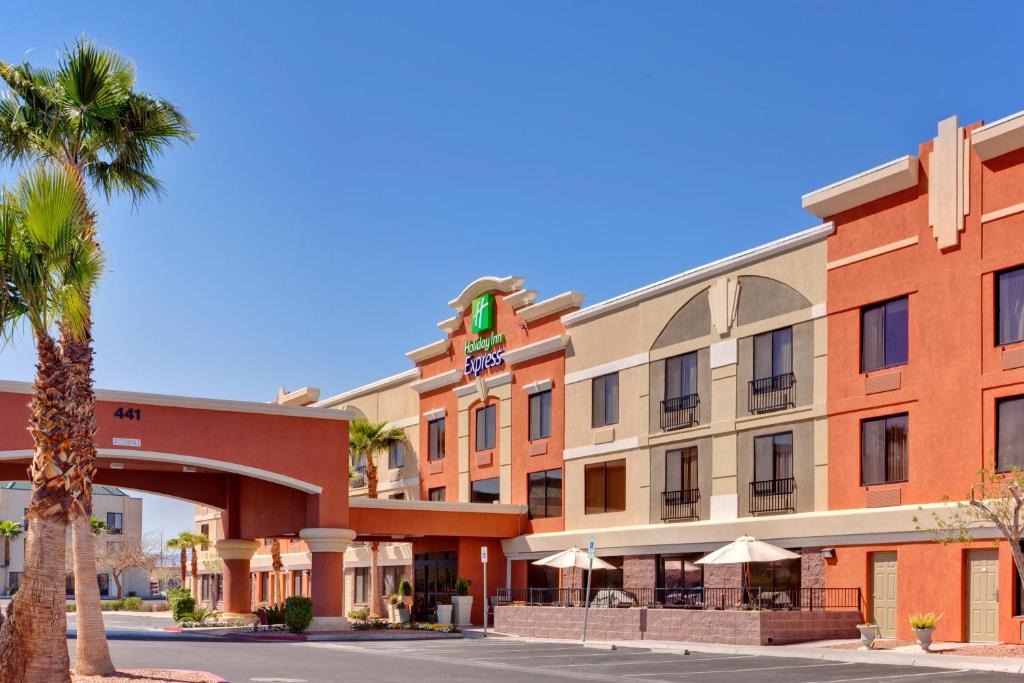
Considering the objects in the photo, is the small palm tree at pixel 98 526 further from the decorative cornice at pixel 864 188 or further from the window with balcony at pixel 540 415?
the decorative cornice at pixel 864 188

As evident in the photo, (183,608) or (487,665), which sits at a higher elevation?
(487,665)

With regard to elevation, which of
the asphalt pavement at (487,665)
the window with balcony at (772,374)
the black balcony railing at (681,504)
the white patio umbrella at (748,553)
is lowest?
the asphalt pavement at (487,665)

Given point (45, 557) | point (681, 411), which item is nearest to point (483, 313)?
point (681, 411)

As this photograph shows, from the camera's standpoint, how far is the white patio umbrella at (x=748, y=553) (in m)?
33.3

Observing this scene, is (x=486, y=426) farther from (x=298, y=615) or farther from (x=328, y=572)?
(x=298, y=615)

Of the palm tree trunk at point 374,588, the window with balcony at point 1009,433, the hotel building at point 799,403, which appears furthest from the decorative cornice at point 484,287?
the window with balcony at point 1009,433

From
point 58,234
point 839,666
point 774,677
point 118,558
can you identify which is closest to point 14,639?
point 58,234

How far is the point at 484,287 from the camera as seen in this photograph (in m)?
50.4

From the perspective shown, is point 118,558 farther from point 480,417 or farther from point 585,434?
point 585,434

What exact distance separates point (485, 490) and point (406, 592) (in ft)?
17.7

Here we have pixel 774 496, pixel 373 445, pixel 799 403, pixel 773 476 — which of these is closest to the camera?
pixel 799 403

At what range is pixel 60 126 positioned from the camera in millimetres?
21750

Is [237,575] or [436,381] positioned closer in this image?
[237,575]

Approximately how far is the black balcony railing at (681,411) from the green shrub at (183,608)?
20.6m
